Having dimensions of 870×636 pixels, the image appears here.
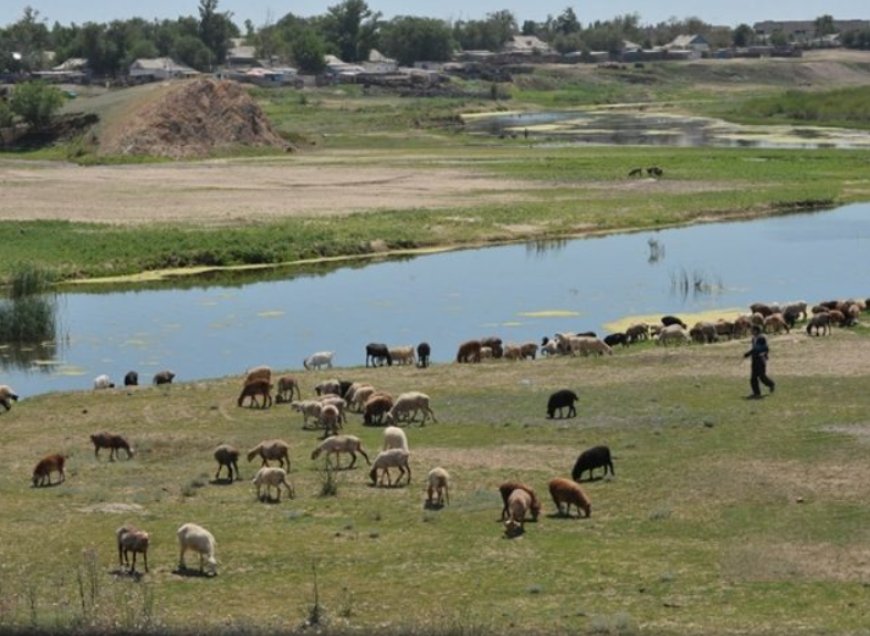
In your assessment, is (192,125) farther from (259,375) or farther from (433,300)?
(259,375)

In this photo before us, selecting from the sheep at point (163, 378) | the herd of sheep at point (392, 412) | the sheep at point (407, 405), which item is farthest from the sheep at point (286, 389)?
the sheep at point (407, 405)

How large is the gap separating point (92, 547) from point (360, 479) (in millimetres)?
4804

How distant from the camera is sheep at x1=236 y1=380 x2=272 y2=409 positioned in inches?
1253

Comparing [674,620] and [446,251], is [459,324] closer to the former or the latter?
[446,251]

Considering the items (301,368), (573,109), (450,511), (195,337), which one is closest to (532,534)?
(450,511)

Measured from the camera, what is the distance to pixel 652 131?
128 m

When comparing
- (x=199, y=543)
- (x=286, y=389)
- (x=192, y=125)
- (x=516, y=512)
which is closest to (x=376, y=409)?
(x=286, y=389)

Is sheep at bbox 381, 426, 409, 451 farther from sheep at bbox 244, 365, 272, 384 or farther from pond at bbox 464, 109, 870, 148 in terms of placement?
pond at bbox 464, 109, 870, 148

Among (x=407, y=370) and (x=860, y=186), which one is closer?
(x=407, y=370)

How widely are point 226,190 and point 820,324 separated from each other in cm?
4129

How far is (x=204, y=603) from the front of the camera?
18.6m

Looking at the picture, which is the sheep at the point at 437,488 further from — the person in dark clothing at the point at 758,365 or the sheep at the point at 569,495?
the person in dark clothing at the point at 758,365

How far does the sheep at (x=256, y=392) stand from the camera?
31.8 metres

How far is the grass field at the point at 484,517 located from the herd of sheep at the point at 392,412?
11.7 inches
